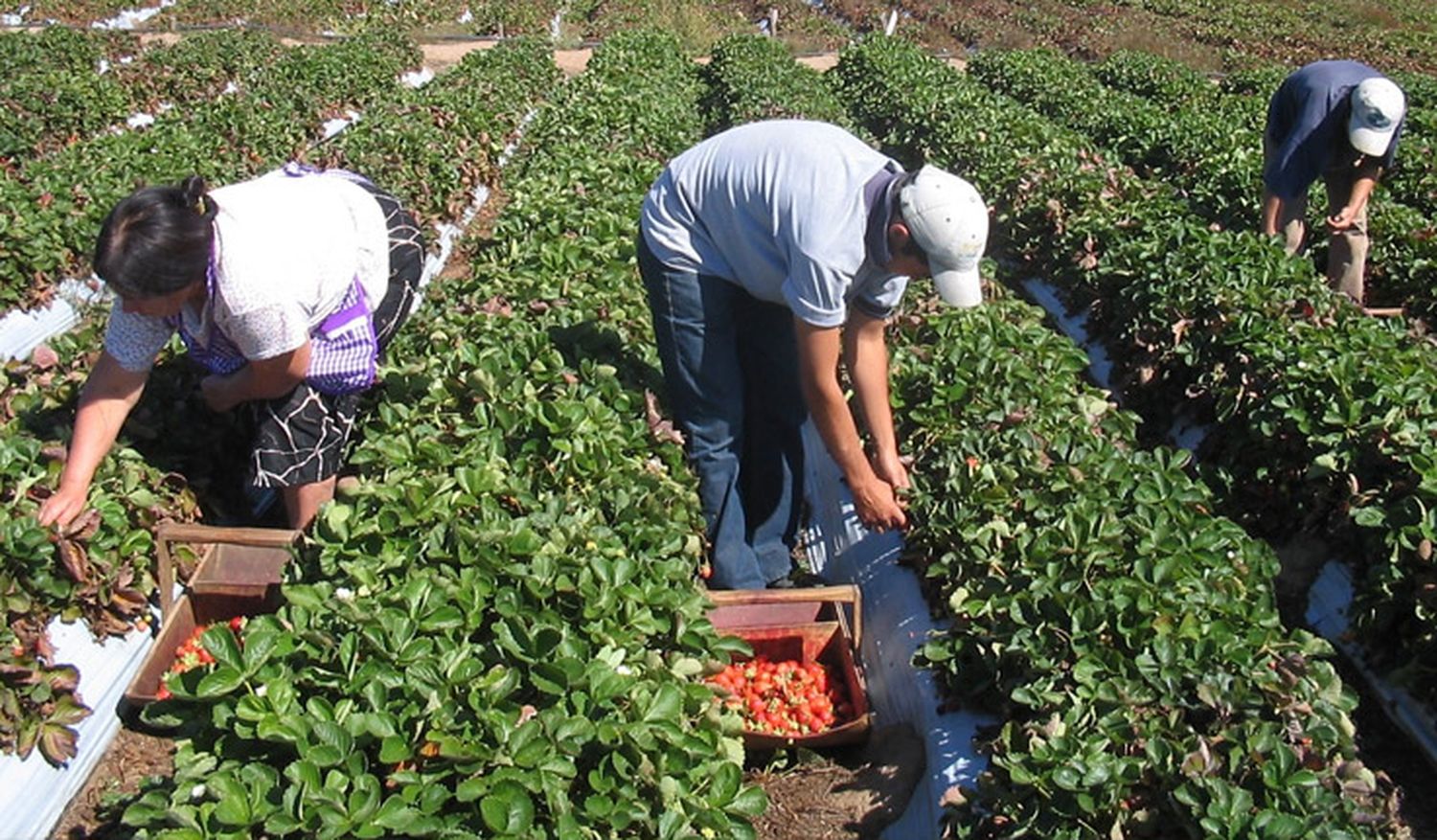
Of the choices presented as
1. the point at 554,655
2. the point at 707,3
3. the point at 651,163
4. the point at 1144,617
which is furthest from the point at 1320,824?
the point at 707,3

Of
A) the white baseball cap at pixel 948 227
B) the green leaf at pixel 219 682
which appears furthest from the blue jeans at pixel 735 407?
the green leaf at pixel 219 682

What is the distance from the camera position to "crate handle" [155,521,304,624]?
3.74 metres

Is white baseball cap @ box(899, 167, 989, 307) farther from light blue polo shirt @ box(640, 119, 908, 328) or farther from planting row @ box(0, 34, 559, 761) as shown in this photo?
planting row @ box(0, 34, 559, 761)

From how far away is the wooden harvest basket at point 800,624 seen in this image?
371 centimetres

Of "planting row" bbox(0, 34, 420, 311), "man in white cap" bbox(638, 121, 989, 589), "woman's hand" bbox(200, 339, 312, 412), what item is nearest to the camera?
"man in white cap" bbox(638, 121, 989, 589)

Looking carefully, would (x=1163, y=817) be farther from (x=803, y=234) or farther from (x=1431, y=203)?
(x=1431, y=203)

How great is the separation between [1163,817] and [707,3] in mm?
29058

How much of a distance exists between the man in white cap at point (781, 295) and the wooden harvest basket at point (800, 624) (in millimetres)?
272

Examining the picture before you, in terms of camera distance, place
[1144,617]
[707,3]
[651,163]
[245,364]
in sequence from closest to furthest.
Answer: [1144,617] → [245,364] → [651,163] → [707,3]

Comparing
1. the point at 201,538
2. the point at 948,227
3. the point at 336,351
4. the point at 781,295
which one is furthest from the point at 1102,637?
the point at 201,538

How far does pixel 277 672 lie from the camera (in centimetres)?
255

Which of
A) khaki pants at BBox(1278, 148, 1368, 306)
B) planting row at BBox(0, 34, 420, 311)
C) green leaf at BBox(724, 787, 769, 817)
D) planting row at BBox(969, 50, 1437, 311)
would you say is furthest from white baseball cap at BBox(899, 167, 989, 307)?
planting row at BBox(0, 34, 420, 311)

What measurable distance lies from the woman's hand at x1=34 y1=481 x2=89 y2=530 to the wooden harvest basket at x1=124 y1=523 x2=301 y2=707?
Result: 12.5 inches

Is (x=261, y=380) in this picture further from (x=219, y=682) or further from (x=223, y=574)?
(x=219, y=682)
